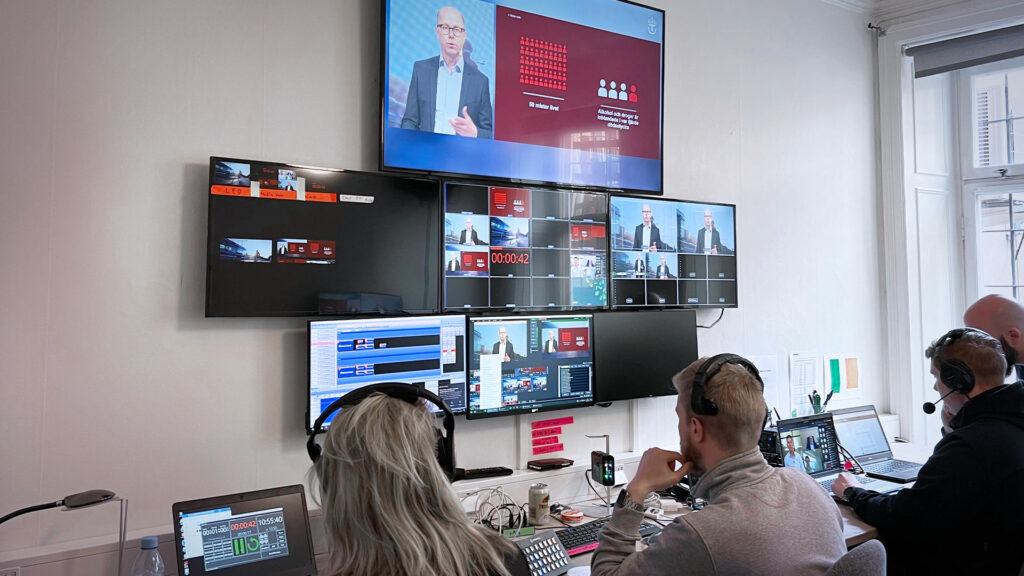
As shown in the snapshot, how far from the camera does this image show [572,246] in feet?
9.77

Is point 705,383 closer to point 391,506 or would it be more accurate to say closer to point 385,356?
point 391,506

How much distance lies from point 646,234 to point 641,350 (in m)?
0.54

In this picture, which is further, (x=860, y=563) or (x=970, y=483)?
(x=970, y=483)

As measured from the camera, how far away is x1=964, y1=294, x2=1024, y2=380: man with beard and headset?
2.99 meters

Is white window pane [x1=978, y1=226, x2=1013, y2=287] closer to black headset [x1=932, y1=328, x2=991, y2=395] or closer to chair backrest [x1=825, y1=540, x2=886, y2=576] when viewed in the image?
black headset [x1=932, y1=328, x2=991, y2=395]

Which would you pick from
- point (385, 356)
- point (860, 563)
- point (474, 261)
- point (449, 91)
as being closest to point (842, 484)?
point (860, 563)

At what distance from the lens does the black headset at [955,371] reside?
241 cm

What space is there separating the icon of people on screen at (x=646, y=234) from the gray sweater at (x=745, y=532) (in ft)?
5.27

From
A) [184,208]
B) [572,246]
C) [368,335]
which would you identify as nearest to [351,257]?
[368,335]

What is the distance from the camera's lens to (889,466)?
3471 mm

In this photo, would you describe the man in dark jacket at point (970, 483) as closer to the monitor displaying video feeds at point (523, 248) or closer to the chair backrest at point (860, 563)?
the chair backrest at point (860, 563)

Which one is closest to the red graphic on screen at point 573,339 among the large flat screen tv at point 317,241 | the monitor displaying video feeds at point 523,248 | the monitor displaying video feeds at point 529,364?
the monitor displaying video feeds at point 529,364

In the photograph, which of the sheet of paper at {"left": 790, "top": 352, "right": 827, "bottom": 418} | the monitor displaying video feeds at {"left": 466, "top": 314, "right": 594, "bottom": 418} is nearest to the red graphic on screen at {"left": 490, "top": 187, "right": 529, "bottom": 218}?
the monitor displaying video feeds at {"left": 466, "top": 314, "right": 594, "bottom": 418}

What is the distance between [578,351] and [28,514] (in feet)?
6.49
